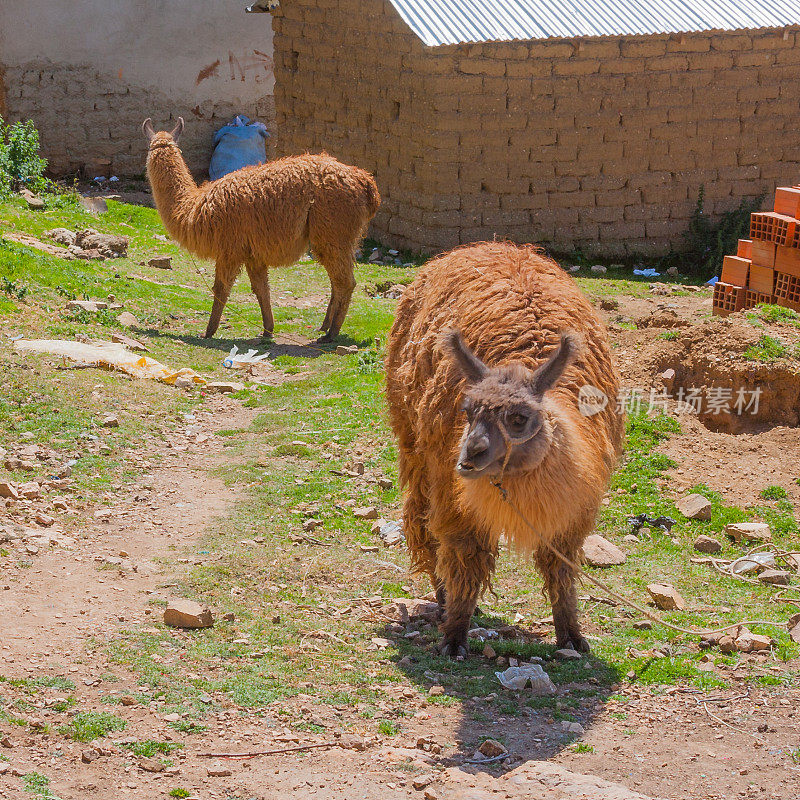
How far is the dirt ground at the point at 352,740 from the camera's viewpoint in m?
3.88

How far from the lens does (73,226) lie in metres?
14.3

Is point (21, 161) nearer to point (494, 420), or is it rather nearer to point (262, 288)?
point (262, 288)

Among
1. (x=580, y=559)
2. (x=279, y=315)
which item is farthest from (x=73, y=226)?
(x=580, y=559)

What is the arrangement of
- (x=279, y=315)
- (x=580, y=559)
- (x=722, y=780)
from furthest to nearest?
(x=279, y=315), (x=580, y=559), (x=722, y=780)

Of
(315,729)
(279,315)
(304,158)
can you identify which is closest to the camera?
(315,729)

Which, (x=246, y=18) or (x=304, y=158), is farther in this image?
(x=246, y=18)

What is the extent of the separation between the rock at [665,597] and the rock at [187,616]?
2402 millimetres

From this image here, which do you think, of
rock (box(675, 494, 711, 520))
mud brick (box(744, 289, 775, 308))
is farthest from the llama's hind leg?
rock (box(675, 494, 711, 520))

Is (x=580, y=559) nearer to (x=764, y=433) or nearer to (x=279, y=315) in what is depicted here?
(x=764, y=433)

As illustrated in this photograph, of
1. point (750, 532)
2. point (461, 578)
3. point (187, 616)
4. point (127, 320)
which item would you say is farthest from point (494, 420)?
point (127, 320)

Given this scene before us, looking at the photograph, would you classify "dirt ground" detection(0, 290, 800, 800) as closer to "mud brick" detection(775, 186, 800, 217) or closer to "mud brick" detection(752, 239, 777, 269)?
"mud brick" detection(752, 239, 777, 269)

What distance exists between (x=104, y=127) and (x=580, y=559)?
50.5 feet

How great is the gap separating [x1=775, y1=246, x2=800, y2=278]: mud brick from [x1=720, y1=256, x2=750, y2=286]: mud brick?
19.5 inches

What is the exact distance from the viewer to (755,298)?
1012 cm
